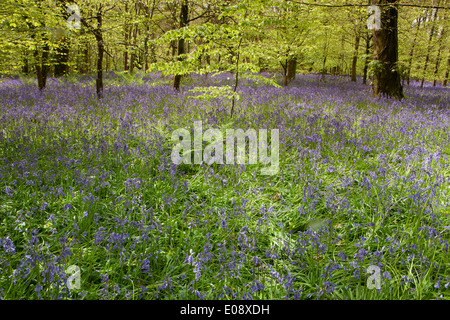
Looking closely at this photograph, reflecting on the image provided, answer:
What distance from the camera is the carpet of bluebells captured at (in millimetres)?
2131

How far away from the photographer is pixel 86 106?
7.36 m

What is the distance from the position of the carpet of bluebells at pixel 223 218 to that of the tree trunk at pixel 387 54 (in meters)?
4.07

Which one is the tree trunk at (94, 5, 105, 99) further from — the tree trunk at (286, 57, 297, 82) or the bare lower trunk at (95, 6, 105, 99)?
the tree trunk at (286, 57, 297, 82)

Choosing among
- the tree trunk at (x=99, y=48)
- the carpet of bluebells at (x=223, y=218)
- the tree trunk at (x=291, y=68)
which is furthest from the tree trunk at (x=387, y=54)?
the tree trunk at (x=99, y=48)

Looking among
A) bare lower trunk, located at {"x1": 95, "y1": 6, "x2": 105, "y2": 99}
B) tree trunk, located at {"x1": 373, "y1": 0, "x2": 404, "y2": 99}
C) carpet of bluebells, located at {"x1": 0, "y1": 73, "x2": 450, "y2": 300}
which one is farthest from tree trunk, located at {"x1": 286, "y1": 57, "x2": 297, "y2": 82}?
carpet of bluebells, located at {"x1": 0, "y1": 73, "x2": 450, "y2": 300}

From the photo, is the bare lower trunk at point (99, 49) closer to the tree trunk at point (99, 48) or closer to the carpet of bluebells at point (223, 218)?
the tree trunk at point (99, 48)

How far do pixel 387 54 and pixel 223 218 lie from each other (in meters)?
9.70

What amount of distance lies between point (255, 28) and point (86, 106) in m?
5.07

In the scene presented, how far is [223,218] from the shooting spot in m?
2.63

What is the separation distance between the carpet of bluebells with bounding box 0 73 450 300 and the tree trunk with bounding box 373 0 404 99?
407 centimetres

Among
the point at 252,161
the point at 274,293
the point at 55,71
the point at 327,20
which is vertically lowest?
the point at 274,293

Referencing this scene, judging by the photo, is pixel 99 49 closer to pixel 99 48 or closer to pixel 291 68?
pixel 99 48
